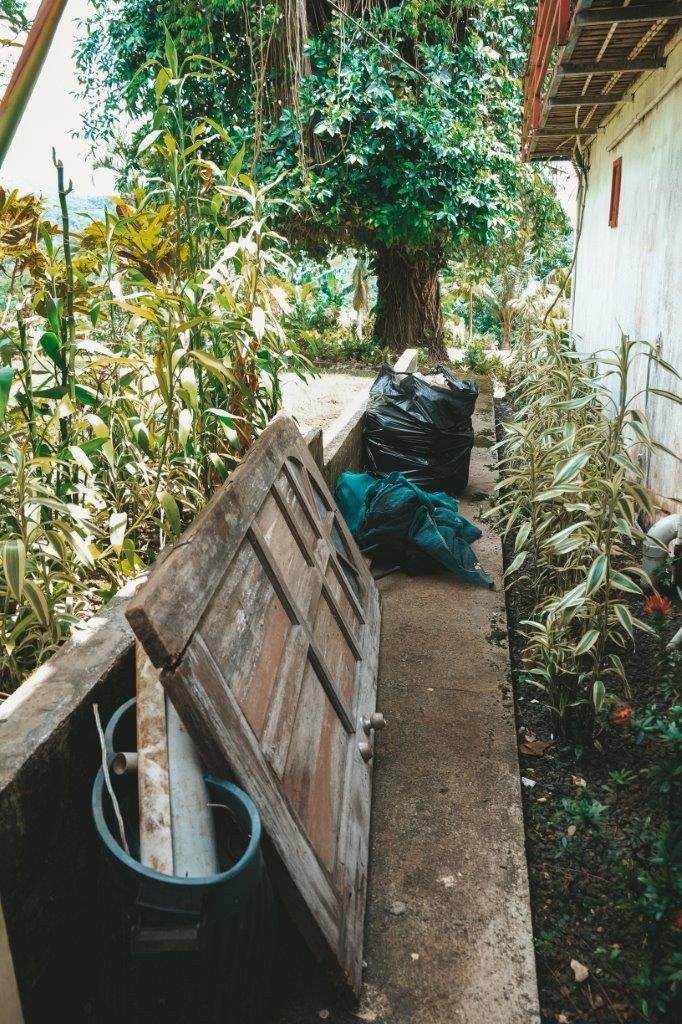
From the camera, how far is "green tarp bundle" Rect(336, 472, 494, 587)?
423 cm

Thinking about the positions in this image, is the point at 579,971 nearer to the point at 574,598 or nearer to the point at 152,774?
the point at 574,598

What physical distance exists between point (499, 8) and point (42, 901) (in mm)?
11437

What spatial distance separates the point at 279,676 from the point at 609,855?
1165 millimetres

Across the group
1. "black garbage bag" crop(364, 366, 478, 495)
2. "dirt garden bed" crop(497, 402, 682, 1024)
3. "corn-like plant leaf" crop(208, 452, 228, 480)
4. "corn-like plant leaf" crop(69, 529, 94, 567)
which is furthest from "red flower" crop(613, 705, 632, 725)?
"black garbage bag" crop(364, 366, 478, 495)

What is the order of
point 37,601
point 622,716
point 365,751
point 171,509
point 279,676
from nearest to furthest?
point 37,601, point 279,676, point 171,509, point 365,751, point 622,716

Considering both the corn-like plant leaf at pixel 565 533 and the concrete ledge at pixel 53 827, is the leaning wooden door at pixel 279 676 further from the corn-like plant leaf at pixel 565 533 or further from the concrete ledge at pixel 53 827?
the corn-like plant leaf at pixel 565 533

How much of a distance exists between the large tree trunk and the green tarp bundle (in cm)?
764

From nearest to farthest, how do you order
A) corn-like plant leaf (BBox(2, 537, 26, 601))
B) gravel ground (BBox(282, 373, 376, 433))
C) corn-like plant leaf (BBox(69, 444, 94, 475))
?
corn-like plant leaf (BBox(2, 537, 26, 601))
corn-like plant leaf (BBox(69, 444, 94, 475))
gravel ground (BBox(282, 373, 376, 433))

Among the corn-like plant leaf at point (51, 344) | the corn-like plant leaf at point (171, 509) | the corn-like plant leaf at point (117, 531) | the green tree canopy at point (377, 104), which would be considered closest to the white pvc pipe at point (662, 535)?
the corn-like plant leaf at point (171, 509)

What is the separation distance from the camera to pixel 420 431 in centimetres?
523

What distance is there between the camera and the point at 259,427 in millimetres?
3123

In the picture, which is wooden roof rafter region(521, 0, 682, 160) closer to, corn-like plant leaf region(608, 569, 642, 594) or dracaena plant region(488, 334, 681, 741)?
dracaena plant region(488, 334, 681, 741)

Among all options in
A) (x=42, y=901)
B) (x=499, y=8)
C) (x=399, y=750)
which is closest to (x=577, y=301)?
(x=499, y=8)

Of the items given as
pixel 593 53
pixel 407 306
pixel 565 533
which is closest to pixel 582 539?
pixel 565 533
